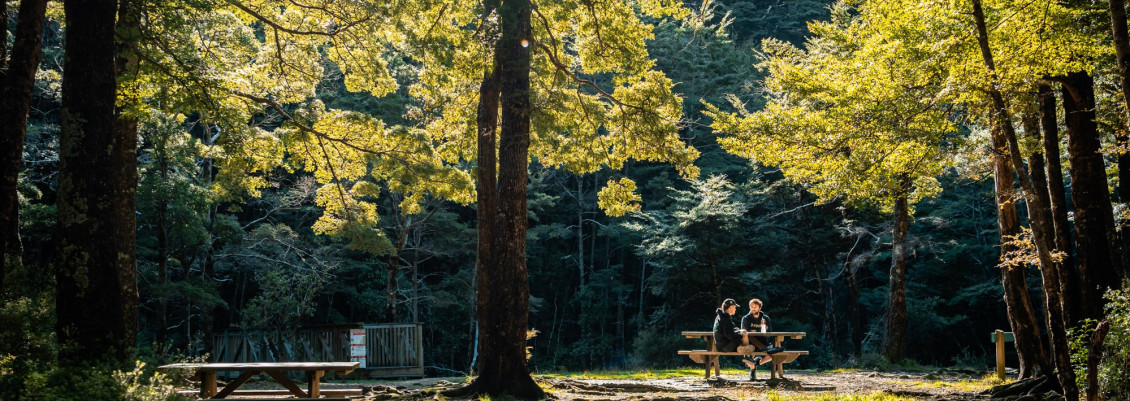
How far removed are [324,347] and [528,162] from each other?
11.2 m

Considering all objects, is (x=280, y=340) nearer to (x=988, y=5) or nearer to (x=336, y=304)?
(x=336, y=304)

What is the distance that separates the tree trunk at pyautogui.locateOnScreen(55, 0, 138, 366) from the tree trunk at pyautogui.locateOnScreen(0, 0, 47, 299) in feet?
1.10

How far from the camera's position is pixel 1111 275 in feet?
27.8

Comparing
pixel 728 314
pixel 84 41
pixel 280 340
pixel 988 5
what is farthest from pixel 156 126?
pixel 988 5

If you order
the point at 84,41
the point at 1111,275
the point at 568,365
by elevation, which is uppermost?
the point at 84,41

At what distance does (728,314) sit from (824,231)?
42.6 feet

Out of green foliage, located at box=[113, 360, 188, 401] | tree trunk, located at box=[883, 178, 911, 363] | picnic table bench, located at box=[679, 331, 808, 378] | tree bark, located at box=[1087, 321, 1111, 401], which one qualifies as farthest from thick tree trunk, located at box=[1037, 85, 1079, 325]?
tree trunk, located at box=[883, 178, 911, 363]

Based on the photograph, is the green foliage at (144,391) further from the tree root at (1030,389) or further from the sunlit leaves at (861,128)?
the tree root at (1030,389)

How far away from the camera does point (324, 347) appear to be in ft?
64.6

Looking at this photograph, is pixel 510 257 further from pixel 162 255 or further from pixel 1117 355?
pixel 162 255

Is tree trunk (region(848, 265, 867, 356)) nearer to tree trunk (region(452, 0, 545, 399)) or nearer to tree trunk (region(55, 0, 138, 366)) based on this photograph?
tree trunk (region(452, 0, 545, 399))

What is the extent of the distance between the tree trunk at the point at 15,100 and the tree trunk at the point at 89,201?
336 mm

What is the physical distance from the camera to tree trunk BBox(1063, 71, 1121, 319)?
27.8 ft

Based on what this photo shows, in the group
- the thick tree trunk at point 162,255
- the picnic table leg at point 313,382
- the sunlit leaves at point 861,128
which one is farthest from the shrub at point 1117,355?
the thick tree trunk at point 162,255
